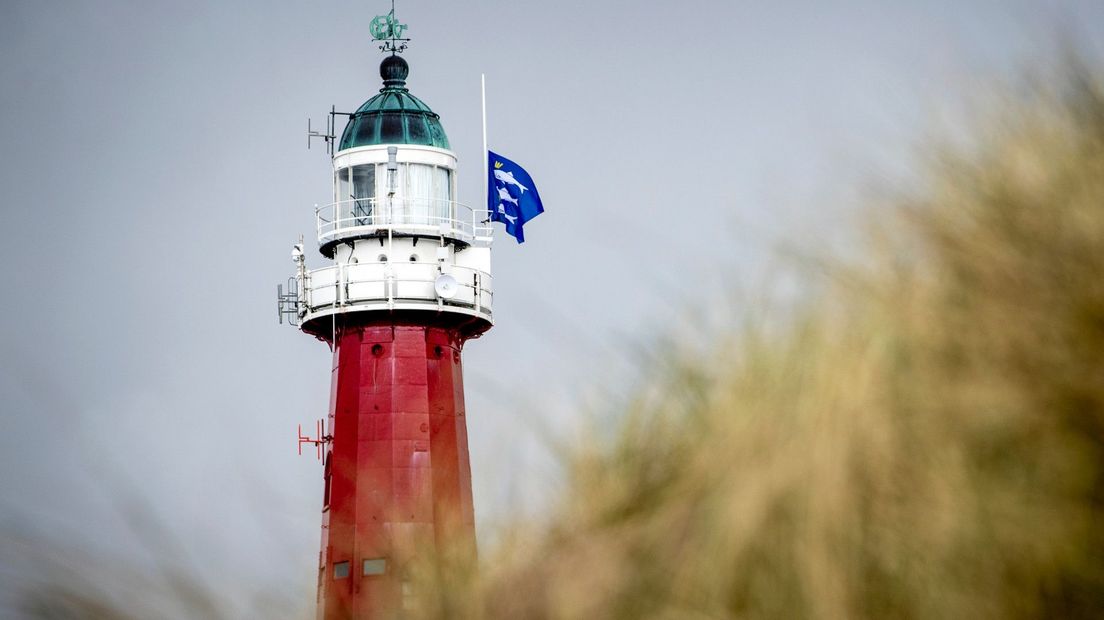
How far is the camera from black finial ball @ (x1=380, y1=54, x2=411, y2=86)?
80.1 feet

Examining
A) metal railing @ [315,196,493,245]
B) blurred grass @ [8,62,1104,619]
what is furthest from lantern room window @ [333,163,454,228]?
blurred grass @ [8,62,1104,619]

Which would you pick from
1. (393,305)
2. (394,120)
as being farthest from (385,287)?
(394,120)

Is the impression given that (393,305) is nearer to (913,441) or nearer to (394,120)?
(394,120)

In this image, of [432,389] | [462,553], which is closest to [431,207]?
[432,389]

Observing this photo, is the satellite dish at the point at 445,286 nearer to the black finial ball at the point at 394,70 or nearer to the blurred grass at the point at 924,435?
the black finial ball at the point at 394,70

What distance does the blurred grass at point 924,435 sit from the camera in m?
4.20

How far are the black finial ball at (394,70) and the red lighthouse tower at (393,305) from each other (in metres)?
0.62

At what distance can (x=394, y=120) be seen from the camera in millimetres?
23781

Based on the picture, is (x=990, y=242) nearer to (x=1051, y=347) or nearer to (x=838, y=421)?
(x=1051, y=347)

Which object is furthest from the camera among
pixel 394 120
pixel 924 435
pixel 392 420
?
pixel 394 120

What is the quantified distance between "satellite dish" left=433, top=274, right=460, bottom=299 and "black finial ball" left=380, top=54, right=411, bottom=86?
3188 mm

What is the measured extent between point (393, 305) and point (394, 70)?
3533mm

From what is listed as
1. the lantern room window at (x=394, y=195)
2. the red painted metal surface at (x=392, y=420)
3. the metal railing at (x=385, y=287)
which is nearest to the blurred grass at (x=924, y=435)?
the red painted metal surface at (x=392, y=420)

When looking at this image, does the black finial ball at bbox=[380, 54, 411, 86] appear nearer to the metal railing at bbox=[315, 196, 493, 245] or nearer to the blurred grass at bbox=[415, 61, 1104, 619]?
the metal railing at bbox=[315, 196, 493, 245]
